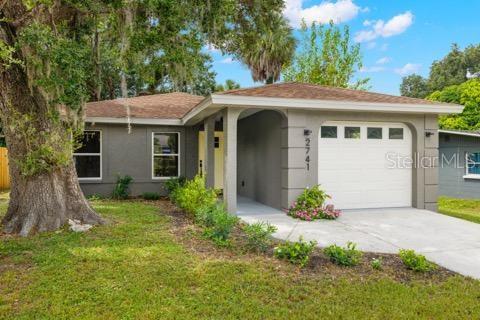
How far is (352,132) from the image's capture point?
9.03m

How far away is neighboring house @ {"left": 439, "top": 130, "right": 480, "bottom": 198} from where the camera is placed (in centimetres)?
1438

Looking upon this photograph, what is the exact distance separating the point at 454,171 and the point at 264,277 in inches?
570

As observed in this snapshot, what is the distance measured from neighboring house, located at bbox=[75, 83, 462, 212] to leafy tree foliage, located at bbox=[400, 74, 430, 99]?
3353 centimetres

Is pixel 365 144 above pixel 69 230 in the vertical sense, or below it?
above

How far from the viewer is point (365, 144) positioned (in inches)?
358

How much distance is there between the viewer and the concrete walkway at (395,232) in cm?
522

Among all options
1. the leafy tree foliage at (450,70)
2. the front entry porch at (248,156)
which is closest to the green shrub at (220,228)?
the front entry porch at (248,156)

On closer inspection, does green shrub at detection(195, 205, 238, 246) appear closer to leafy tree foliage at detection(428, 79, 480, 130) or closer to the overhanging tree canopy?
the overhanging tree canopy

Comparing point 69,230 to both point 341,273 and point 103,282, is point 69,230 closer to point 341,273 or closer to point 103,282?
point 103,282

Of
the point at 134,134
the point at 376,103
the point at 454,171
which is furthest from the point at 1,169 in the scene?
the point at 454,171

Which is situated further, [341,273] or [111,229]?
[111,229]

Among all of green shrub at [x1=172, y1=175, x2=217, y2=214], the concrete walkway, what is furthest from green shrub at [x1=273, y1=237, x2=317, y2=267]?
green shrub at [x1=172, y1=175, x2=217, y2=214]

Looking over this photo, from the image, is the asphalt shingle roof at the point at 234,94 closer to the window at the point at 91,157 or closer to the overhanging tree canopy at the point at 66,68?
the window at the point at 91,157

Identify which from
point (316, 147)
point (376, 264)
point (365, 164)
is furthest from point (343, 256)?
point (365, 164)
